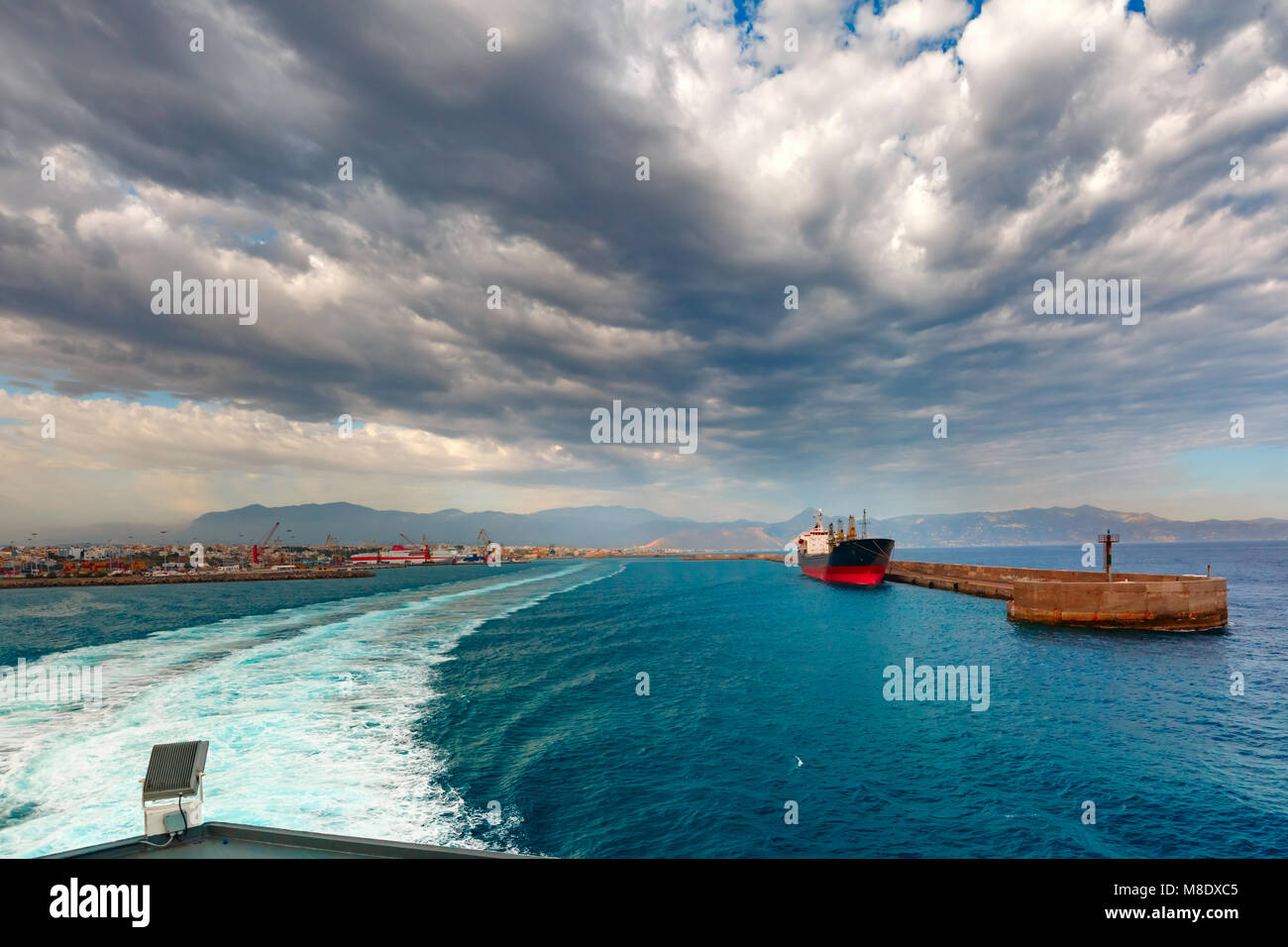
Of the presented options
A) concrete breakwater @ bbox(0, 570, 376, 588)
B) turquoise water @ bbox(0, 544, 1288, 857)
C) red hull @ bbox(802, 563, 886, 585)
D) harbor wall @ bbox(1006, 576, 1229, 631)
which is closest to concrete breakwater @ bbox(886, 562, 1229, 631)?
harbor wall @ bbox(1006, 576, 1229, 631)

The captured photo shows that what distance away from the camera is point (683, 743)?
67.9 ft

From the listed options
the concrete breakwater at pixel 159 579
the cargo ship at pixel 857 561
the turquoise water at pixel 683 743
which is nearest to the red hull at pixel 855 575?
the cargo ship at pixel 857 561

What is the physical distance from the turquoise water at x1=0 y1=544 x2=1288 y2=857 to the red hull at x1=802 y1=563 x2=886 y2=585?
4505cm

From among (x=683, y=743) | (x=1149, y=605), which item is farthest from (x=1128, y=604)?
(x=683, y=743)

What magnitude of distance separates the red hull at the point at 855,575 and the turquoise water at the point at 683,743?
45.0 meters

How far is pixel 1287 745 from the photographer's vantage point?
67.9ft

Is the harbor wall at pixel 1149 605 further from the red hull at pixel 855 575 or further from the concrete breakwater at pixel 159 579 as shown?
the concrete breakwater at pixel 159 579

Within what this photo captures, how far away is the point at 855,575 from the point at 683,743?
8112cm

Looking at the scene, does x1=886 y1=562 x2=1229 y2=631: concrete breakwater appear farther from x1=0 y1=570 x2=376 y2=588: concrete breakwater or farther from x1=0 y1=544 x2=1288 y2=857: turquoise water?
x1=0 y1=570 x2=376 y2=588: concrete breakwater

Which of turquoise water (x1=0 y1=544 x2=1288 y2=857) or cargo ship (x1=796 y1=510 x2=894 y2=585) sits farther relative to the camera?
cargo ship (x1=796 y1=510 x2=894 y2=585)

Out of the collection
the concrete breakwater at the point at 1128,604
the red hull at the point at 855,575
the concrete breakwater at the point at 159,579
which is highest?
the concrete breakwater at the point at 1128,604

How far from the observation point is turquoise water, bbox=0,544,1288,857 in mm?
14164

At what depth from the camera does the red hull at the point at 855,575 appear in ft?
290
